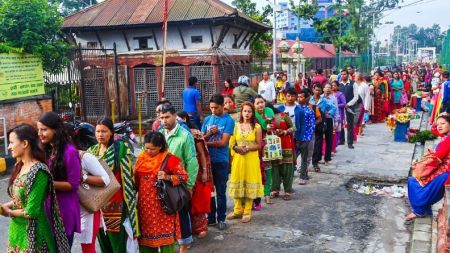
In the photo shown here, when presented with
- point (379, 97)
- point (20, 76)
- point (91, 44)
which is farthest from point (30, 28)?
point (379, 97)

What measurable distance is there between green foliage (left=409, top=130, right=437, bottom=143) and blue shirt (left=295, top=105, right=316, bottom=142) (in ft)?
16.6

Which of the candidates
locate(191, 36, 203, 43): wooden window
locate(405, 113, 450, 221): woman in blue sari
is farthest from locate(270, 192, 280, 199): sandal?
locate(191, 36, 203, 43): wooden window

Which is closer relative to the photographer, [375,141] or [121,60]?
[375,141]

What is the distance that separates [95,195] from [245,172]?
255 centimetres

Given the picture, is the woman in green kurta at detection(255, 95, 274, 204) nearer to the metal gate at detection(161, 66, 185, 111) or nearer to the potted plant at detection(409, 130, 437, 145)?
the potted plant at detection(409, 130, 437, 145)

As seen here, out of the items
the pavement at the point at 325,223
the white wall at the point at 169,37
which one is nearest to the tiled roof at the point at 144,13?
the white wall at the point at 169,37

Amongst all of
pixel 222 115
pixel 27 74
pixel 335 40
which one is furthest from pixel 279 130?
pixel 335 40

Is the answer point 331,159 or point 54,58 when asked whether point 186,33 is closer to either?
point 54,58

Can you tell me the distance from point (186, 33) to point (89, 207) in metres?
14.5

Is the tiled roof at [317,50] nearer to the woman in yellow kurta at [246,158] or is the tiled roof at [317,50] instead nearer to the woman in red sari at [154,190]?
the woman in yellow kurta at [246,158]

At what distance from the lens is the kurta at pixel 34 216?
3.09 metres

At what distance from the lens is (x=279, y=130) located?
6734 mm

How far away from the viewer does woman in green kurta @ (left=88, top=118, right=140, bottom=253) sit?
398 cm

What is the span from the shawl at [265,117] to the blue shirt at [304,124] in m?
0.86
